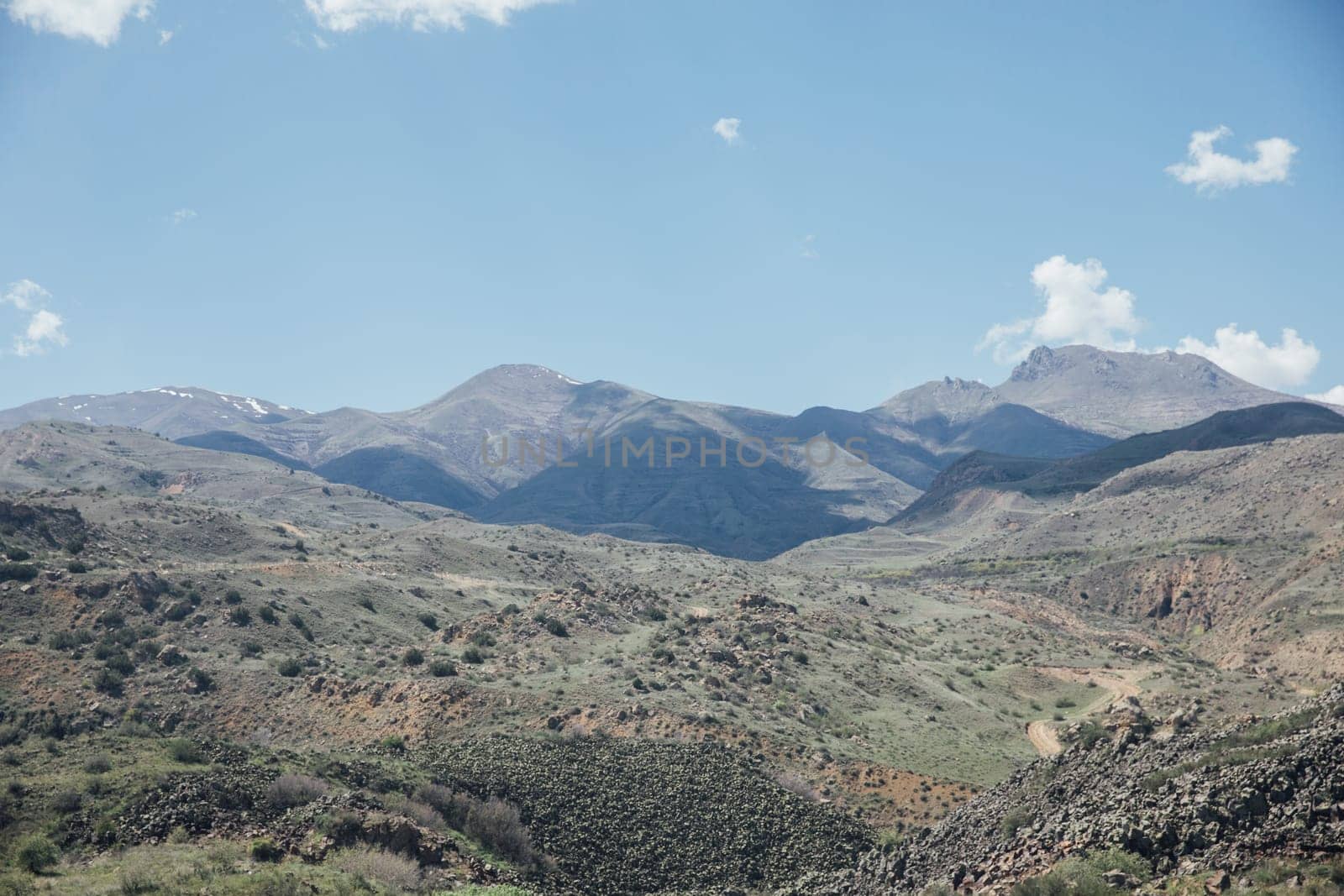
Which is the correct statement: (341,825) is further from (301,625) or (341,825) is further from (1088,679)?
(1088,679)

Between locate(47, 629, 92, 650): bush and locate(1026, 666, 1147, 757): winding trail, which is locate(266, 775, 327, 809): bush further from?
locate(1026, 666, 1147, 757): winding trail

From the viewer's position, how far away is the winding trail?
48.7 meters

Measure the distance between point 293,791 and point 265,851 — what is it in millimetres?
3530

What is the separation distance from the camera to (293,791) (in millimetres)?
28125

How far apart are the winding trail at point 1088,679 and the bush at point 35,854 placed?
132 feet

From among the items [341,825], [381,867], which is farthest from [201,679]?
[381,867]

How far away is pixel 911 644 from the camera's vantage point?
7038cm

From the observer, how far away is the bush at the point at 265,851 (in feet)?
80.4

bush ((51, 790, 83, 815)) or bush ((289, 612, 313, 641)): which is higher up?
bush ((51, 790, 83, 815))

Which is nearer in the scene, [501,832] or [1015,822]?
[1015,822]

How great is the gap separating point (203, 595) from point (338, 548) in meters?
33.8

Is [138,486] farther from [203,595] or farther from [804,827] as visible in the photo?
[804,827]

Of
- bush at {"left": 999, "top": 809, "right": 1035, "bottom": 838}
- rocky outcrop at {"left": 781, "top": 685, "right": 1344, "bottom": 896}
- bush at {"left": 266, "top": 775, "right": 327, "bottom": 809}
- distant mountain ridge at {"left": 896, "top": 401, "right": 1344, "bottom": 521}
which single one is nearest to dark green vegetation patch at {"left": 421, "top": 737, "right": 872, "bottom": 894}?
rocky outcrop at {"left": 781, "top": 685, "right": 1344, "bottom": 896}

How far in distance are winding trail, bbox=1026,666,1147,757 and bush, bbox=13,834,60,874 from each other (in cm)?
4023
